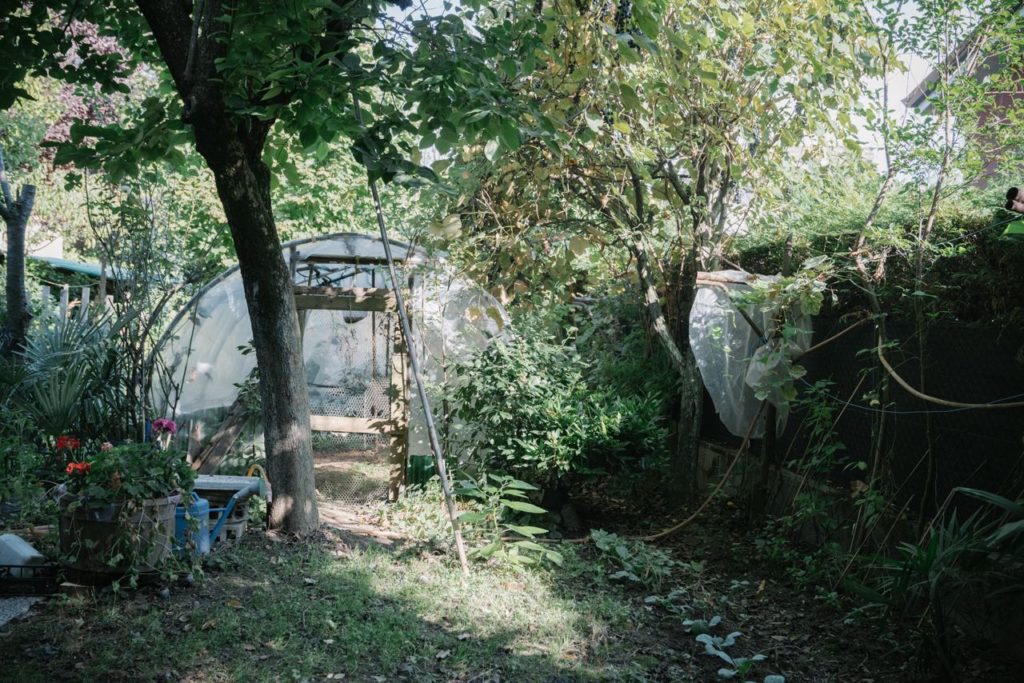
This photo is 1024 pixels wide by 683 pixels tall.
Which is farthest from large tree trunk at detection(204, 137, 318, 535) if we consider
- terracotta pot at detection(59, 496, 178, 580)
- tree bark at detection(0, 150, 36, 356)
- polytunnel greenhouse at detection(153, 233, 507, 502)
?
tree bark at detection(0, 150, 36, 356)

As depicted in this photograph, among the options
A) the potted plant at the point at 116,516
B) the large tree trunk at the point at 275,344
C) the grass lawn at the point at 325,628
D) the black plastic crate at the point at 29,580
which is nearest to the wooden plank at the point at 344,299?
the large tree trunk at the point at 275,344

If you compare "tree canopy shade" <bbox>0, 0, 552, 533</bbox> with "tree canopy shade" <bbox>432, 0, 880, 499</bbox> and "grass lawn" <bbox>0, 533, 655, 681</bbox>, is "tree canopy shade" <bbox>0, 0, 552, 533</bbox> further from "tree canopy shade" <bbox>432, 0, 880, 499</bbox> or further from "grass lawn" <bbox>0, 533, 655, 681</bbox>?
"grass lawn" <bbox>0, 533, 655, 681</bbox>

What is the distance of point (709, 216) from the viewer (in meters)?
7.08

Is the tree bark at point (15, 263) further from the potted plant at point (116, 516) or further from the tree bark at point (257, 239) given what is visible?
the potted plant at point (116, 516)

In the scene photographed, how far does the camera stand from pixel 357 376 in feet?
25.2

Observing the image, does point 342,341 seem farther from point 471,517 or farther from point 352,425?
point 471,517

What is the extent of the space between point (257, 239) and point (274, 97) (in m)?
1.01

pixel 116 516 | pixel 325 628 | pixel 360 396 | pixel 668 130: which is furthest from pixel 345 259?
pixel 325 628

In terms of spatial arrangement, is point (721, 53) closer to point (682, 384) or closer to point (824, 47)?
point (824, 47)

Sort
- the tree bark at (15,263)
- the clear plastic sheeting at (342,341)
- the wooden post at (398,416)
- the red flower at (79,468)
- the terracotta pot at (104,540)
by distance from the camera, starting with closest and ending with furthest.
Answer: the terracotta pot at (104,540), the red flower at (79,468), the tree bark at (15,263), the wooden post at (398,416), the clear plastic sheeting at (342,341)

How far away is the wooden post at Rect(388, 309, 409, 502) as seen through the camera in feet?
23.4

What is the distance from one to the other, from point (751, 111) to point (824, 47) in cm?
73

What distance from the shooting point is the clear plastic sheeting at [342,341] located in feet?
24.1

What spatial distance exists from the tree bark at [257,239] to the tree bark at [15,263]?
274 centimetres
